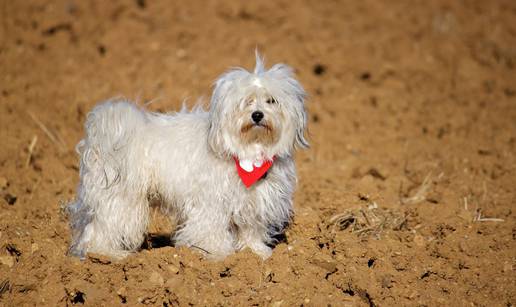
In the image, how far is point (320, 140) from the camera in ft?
33.8

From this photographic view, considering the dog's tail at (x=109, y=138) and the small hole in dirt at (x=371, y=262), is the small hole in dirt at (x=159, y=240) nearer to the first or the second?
the dog's tail at (x=109, y=138)

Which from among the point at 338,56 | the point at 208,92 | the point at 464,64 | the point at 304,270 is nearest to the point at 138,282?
the point at 304,270

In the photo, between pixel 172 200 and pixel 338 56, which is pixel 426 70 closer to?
pixel 338 56

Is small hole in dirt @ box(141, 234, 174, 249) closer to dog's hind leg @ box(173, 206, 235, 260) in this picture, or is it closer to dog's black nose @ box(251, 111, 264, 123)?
dog's hind leg @ box(173, 206, 235, 260)

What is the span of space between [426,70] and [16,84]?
7.28m

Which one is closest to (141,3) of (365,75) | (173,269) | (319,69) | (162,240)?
(319,69)

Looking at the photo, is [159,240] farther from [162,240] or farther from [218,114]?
[218,114]

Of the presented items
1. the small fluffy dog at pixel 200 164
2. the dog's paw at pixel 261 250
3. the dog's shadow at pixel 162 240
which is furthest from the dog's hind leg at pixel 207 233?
the dog's shadow at pixel 162 240

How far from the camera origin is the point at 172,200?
240 inches

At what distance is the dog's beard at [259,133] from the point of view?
566 centimetres

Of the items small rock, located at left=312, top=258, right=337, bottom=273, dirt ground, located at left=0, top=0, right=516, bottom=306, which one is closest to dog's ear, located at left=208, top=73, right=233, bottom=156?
dirt ground, located at left=0, top=0, right=516, bottom=306

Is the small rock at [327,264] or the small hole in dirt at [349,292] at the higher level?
the small rock at [327,264]

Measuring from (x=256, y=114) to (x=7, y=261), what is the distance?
8.55ft

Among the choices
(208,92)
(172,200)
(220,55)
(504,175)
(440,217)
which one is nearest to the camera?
(172,200)
